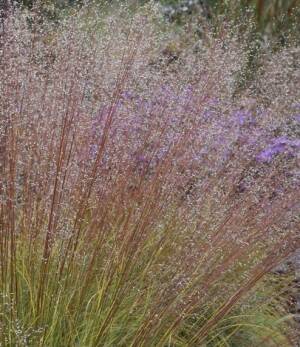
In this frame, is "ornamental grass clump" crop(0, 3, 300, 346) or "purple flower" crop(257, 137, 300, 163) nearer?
"ornamental grass clump" crop(0, 3, 300, 346)

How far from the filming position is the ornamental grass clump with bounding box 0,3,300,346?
7.21 feet

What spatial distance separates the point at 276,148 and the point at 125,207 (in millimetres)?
1494

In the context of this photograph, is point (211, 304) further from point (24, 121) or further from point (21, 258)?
point (24, 121)

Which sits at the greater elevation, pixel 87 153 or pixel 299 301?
pixel 87 153

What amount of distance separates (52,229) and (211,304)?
645 millimetres

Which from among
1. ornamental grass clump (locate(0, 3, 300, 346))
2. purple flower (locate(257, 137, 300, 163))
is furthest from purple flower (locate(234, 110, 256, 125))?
ornamental grass clump (locate(0, 3, 300, 346))

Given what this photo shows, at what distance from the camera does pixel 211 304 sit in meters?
2.36

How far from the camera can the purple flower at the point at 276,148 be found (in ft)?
10.9

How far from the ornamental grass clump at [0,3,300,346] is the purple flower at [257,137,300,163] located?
34 centimetres

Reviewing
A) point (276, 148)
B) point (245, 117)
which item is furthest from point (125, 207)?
point (276, 148)

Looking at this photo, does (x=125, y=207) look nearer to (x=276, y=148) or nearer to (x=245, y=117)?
(x=245, y=117)

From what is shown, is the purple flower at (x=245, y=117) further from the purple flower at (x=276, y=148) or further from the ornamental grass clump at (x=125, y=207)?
the ornamental grass clump at (x=125, y=207)

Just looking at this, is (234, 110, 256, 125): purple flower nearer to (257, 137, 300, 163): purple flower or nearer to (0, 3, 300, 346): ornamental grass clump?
(257, 137, 300, 163): purple flower

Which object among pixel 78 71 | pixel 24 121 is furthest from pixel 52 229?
pixel 78 71
